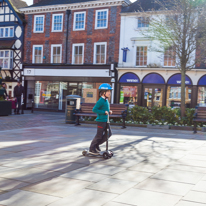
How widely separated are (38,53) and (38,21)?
2.96 metres

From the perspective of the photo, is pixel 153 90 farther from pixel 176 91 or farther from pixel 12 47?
pixel 12 47

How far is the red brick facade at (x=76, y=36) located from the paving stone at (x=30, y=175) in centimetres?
1979

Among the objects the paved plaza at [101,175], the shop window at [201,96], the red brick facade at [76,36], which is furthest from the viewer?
the red brick facade at [76,36]

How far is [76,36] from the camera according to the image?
1030 inches

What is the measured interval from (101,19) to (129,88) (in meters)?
6.37

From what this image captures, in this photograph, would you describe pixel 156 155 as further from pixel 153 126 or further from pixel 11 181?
pixel 153 126

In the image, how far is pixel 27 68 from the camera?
2786cm

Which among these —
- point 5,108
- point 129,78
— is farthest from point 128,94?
point 5,108

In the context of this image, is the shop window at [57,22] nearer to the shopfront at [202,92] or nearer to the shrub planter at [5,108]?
the shrub planter at [5,108]

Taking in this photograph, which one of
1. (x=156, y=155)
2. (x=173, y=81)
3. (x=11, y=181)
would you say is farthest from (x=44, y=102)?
(x=11, y=181)

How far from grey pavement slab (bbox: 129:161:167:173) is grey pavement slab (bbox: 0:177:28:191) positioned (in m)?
2.10

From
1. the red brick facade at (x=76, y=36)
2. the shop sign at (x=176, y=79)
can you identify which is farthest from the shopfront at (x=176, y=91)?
the red brick facade at (x=76, y=36)

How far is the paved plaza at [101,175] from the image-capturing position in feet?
12.8

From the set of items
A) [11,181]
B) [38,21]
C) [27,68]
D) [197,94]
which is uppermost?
[38,21]
